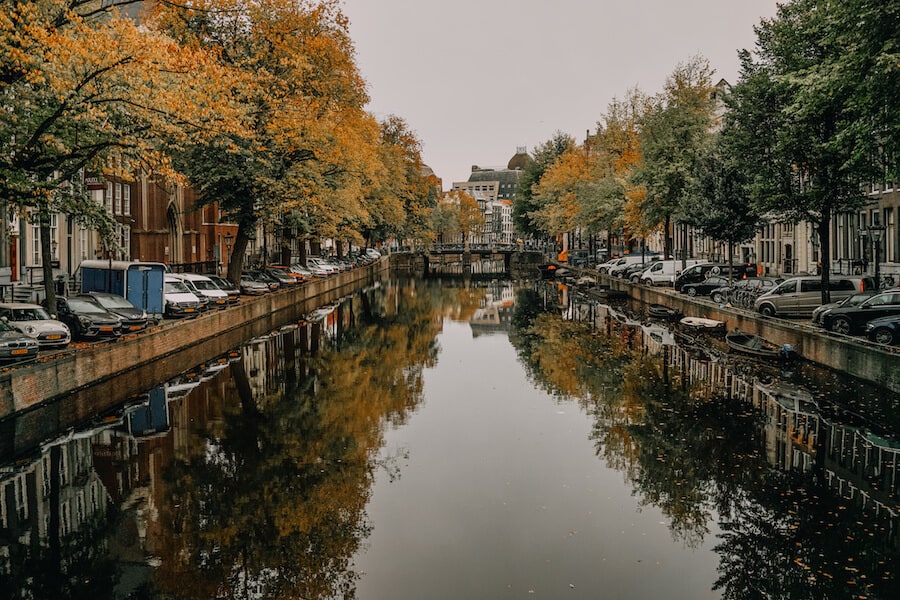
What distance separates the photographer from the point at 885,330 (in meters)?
25.9

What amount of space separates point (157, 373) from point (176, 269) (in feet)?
101

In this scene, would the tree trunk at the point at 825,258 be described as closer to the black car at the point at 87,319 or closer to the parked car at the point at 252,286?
the black car at the point at 87,319

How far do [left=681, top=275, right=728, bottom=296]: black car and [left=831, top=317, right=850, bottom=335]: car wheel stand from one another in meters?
17.3

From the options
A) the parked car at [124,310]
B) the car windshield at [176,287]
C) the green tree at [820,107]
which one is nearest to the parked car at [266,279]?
the car windshield at [176,287]

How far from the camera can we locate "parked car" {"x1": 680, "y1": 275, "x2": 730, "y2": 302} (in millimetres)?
46438

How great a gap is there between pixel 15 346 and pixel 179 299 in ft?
50.6

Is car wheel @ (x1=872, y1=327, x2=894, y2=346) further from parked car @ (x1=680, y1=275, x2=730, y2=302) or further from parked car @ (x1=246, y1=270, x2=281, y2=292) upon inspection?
parked car @ (x1=246, y1=270, x2=281, y2=292)

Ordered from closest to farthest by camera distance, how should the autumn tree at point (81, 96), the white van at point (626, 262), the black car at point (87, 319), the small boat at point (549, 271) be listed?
the autumn tree at point (81, 96) → the black car at point (87, 319) → the white van at point (626, 262) → the small boat at point (549, 271)

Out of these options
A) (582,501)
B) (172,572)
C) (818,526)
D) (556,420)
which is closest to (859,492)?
(818,526)

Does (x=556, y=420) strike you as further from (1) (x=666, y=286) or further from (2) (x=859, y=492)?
(1) (x=666, y=286)

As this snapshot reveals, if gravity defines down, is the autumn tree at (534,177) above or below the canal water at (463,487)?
above

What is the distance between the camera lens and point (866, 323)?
91.2 ft

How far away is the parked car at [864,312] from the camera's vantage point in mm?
27594

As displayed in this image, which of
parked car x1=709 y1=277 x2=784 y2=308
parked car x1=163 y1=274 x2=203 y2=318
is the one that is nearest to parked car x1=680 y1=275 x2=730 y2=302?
parked car x1=709 y1=277 x2=784 y2=308
